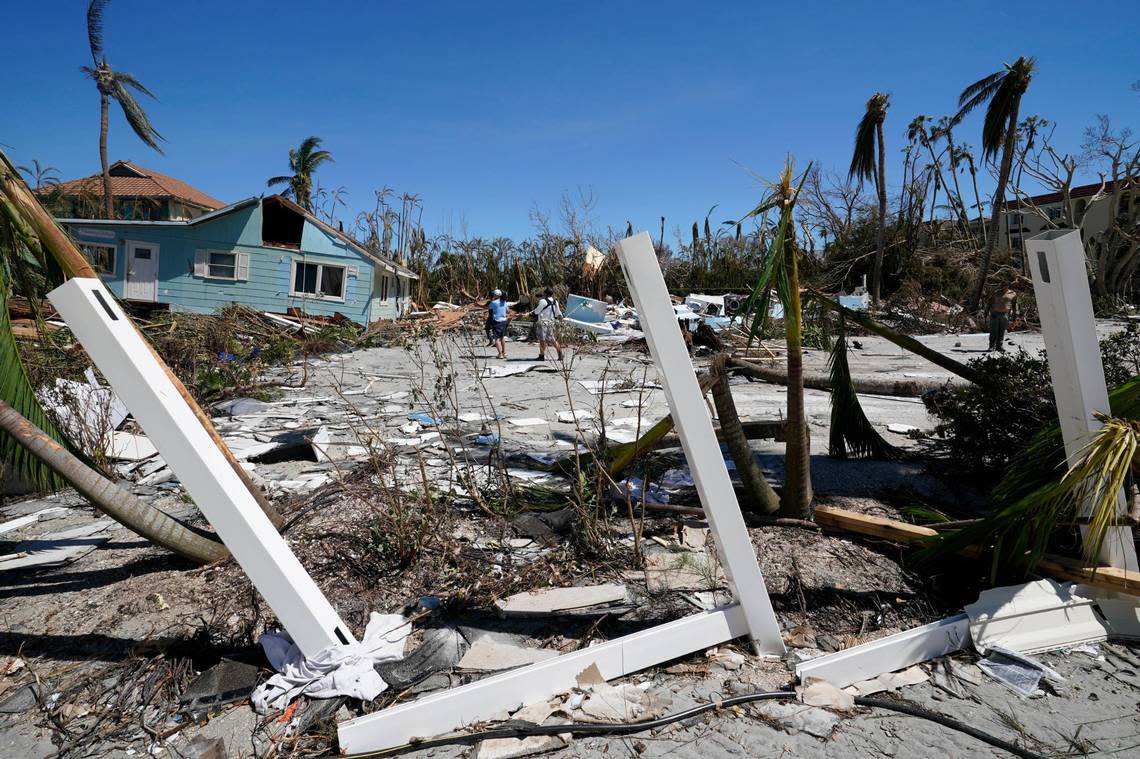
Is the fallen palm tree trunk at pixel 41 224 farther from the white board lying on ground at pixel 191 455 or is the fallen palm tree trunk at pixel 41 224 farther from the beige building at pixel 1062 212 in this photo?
the beige building at pixel 1062 212

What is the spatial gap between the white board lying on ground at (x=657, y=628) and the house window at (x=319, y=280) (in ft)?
58.2

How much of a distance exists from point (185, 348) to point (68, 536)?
5923mm

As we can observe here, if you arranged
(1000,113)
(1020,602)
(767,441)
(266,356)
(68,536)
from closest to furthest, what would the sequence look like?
(1020,602), (68,536), (767,441), (266,356), (1000,113)

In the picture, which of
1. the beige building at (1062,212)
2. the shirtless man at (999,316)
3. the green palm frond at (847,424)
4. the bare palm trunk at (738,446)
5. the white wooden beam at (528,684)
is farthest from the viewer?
the beige building at (1062,212)

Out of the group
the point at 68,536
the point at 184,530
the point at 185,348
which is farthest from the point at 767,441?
the point at 185,348

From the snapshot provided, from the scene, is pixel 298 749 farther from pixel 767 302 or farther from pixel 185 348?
pixel 185 348

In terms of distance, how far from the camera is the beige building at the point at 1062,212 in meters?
26.0

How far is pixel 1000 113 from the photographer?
2066 centimetres

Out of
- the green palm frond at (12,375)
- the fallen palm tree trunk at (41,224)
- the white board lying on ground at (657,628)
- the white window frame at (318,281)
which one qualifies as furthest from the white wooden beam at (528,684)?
the white window frame at (318,281)

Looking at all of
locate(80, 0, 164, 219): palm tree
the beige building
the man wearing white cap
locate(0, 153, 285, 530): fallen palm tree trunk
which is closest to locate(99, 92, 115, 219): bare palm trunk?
locate(80, 0, 164, 219): palm tree

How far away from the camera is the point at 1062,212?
94.7ft

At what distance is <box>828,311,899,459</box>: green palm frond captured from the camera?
4.71 metres

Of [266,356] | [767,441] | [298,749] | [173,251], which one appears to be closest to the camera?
[298,749]

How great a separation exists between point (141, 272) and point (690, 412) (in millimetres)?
19391
